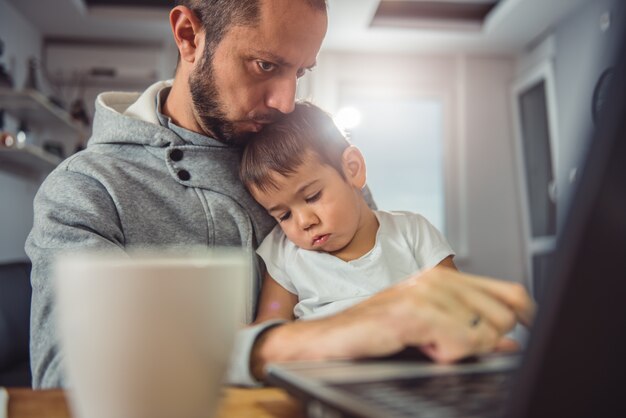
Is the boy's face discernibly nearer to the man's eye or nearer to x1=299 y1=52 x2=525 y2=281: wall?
the man's eye

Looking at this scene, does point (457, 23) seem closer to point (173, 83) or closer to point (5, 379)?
point (173, 83)

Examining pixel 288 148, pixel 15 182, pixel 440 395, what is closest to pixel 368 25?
pixel 15 182

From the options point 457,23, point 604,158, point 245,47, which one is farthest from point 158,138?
point 457,23

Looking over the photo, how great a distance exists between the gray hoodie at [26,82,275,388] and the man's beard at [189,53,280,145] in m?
0.03

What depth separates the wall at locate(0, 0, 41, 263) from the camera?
416cm

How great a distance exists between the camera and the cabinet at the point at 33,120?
3.67 m

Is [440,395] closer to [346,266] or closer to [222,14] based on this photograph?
[346,266]

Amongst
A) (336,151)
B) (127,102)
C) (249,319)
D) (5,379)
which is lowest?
(5,379)

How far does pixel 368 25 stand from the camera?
4.86 meters

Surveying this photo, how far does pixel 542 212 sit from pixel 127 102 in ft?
14.4

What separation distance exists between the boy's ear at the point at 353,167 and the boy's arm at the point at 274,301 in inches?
11.0

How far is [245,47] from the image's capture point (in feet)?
4.34

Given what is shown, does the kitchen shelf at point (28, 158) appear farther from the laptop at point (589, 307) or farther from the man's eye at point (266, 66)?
the laptop at point (589, 307)

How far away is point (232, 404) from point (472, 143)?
5.28 meters
